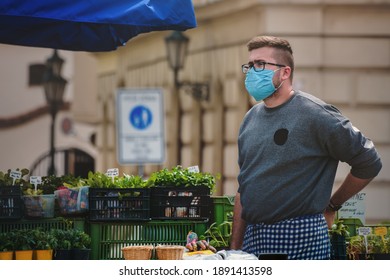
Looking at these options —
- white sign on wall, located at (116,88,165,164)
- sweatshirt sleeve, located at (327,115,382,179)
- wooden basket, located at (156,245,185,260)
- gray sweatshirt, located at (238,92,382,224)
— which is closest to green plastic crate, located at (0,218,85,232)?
wooden basket, located at (156,245,185,260)

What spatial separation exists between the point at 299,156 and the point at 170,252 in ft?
3.18

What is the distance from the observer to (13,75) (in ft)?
117

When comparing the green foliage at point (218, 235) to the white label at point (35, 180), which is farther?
the white label at point (35, 180)

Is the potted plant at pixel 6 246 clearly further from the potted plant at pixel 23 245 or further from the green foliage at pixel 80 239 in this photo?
the green foliage at pixel 80 239

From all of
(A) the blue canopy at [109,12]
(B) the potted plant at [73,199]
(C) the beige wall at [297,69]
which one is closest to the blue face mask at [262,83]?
(A) the blue canopy at [109,12]

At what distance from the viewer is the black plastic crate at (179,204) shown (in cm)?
941

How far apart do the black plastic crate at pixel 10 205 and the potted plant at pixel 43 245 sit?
29 centimetres

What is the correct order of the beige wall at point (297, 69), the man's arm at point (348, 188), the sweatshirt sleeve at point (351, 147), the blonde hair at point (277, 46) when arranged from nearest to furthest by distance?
the sweatshirt sleeve at point (351, 147)
the blonde hair at point (277, 46)
the man's arm at point (348, 188)
the beige wall at point (297, 69)

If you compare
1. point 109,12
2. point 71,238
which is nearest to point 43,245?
point 71,238

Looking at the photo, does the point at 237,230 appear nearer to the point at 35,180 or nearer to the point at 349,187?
the point at 349,187

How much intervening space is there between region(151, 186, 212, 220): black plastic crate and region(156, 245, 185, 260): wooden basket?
0.87m

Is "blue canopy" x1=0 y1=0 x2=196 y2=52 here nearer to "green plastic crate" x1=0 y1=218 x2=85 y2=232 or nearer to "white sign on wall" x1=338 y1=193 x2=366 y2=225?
"green plastic crate" x1=0 y1=218 x2=85 y2=232

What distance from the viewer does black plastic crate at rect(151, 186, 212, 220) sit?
30.9 ft

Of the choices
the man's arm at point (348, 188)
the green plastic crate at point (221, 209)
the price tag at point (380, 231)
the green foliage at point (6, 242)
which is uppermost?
the man's arm at point (348, 188)
